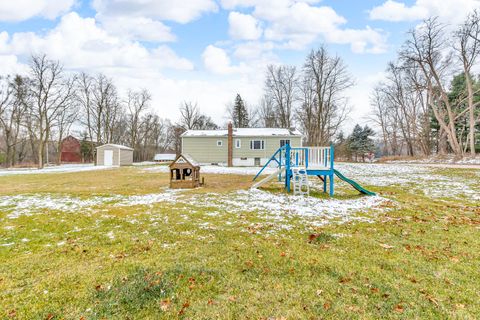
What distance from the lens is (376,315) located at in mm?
2373

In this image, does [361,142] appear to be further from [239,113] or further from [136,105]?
[136,105]

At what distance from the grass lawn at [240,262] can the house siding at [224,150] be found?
17.9 m

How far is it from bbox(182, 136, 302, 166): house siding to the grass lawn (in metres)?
17.9

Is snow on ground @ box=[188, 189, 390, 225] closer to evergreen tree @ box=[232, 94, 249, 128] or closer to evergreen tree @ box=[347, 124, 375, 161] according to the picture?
evergreen tree @ box=[232, 94, 249, 128]

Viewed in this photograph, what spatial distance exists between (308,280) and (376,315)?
0.83m

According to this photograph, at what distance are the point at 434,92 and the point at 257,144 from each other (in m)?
19.6

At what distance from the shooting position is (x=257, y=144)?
2483 cm

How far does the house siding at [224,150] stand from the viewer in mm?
24641

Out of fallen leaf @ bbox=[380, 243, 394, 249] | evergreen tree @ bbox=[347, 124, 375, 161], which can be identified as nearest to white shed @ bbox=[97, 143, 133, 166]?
fallen leaf @ bbox=[380, 243, 394, 249]

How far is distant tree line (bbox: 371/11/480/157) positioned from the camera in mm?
20734

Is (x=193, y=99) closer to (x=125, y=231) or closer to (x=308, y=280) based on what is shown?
(x=125, y=231)

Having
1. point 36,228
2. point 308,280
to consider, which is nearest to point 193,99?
point 36,228

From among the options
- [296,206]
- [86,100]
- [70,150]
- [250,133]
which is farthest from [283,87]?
[70,150]

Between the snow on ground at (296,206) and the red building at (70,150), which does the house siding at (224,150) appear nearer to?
the snow on ground at (296,206)
